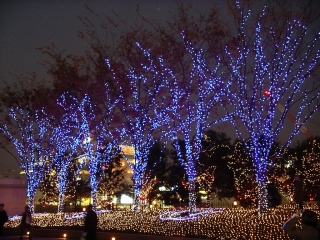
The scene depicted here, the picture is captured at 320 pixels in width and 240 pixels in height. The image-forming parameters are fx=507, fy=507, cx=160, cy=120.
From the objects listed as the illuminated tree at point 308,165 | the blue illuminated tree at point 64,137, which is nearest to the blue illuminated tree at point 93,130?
the blue illuminated tree at point 64,137

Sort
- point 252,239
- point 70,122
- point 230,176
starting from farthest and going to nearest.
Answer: point 230,176 → point 70,122 → point 252,239

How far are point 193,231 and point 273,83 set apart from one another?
18.3 ft

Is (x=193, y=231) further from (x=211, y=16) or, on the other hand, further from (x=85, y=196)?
(x=85, y=196)

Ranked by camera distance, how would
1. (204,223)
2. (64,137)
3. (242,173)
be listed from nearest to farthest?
(204,223) → (64,137) → (242,173)

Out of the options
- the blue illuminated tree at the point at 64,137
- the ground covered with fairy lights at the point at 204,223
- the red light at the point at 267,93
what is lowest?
the ground covered with fairy lights at the point at 204,223

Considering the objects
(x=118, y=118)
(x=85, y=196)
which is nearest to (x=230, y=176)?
(x=85, y=196)

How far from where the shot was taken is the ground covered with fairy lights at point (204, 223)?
47.9 ft

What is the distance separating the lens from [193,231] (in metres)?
16.9

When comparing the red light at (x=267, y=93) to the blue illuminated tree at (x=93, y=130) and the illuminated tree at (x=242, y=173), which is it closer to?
the blue illuminated tree at (x=93, y=130)

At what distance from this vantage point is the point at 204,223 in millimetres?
16859

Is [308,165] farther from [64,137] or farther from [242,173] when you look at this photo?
[64,137]

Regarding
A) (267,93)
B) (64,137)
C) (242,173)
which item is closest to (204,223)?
(267,93)

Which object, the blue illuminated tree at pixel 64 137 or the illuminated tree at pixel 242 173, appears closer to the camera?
the blue illuminated tree at pixel 64 137

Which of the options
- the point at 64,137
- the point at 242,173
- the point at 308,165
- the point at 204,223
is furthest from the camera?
the point at 242,173
